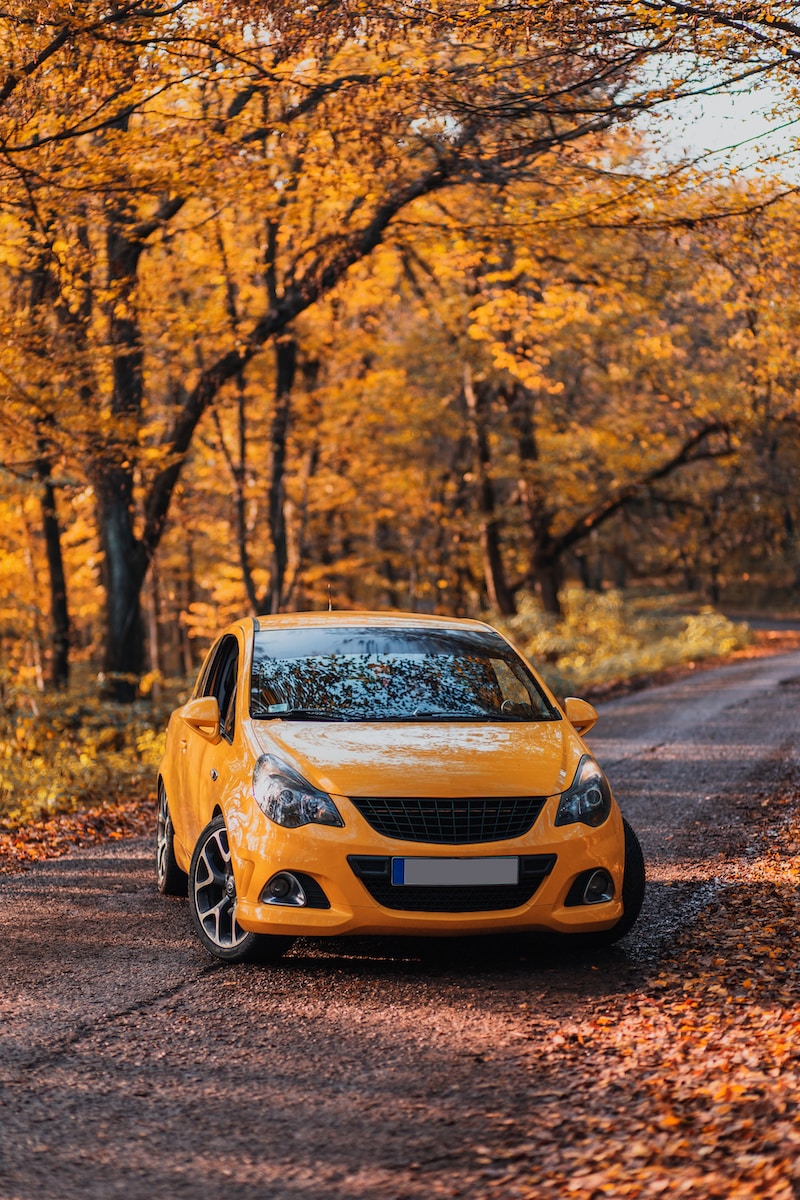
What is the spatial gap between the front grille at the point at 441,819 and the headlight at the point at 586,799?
0.81 ft

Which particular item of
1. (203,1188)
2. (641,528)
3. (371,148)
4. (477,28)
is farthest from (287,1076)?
(641,528)

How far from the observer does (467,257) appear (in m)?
15.9

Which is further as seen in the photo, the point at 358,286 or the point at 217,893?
the point at 358,286

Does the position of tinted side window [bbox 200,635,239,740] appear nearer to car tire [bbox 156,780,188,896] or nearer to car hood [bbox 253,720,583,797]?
car hood [bbox 253,720,583,797]

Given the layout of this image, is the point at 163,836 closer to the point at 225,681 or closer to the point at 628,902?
the point at 225,681

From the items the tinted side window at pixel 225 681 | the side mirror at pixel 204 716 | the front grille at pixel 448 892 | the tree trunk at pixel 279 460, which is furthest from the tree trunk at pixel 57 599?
the front grille at pixel 448 892

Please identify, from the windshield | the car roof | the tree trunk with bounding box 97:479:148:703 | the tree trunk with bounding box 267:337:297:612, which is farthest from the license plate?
the tree trunk with bounding box 267:337:297:612

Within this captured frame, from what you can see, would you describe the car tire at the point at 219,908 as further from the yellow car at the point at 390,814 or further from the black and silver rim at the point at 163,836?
the black and silver rim at the point at 163,836

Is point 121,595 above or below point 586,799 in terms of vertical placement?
above

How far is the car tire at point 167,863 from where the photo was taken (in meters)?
7.33

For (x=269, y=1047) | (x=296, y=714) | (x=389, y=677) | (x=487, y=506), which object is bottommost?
(x=269, y=1047)

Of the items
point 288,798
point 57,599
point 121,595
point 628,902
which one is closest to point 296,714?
point 288,798

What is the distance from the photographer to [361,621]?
7.29 meters

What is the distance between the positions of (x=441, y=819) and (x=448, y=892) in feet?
1.04
